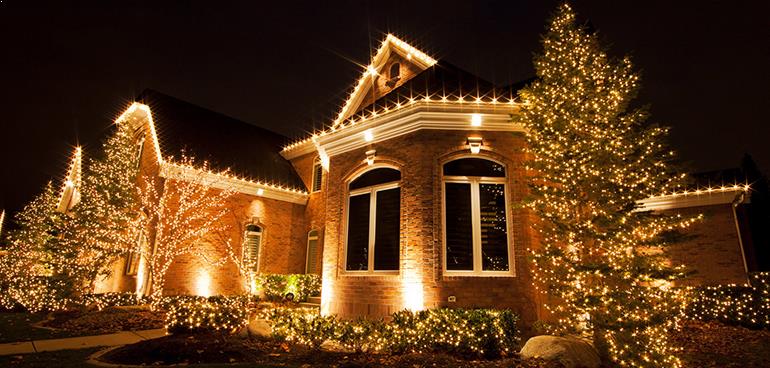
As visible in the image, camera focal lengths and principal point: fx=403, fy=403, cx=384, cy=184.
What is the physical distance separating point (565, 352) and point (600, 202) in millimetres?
2706

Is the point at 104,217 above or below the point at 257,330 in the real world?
above

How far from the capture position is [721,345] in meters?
8.80

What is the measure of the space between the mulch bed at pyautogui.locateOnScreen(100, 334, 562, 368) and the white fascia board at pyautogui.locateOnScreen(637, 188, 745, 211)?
899 cm

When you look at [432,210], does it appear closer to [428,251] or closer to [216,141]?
[428,251]

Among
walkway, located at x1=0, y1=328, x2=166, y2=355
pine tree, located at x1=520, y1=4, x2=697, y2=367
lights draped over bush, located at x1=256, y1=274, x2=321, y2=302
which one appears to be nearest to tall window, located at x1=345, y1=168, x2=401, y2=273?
pine tree, located at x1=520, y1=4, x2=697, y2=367

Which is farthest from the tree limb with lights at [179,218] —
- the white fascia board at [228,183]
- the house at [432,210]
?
the house at [432,210]

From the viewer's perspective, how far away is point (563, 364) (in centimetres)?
591

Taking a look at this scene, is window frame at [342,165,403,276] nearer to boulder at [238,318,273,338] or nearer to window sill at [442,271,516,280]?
window sill at [442,271,516,280]

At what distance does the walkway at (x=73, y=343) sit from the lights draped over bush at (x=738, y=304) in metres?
13.5

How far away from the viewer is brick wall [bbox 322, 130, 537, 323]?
25.9ft

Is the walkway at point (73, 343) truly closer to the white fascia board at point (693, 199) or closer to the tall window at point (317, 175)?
the tall window at point (317, 175)

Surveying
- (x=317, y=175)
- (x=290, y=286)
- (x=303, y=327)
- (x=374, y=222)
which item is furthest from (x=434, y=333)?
(x=317, y=175)

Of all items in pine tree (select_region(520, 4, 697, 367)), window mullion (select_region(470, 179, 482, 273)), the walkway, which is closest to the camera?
pine tree (select_region(520, 4, 697, 367))

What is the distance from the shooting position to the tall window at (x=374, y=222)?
30.0 feet
